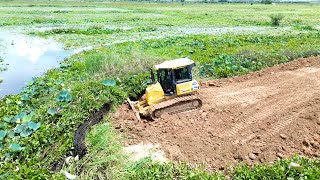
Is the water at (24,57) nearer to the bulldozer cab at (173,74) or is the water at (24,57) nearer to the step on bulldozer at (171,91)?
the step on bulldozer at (171,91)

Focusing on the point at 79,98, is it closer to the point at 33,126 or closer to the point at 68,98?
the point at 68,98

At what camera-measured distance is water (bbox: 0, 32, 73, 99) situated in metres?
15.4

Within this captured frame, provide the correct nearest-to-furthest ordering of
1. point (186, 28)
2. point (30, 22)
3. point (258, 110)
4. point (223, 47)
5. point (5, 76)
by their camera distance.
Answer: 1. point (258, 110)
2. point (5, 76)
3. point (223, 47)
4. point (186, 28)
5. point (30, 22)

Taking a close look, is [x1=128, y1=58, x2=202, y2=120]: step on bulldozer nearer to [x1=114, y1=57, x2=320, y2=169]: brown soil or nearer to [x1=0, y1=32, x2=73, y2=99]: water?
[x1=114, y1=57, x2=320, y2=169]: brown soil

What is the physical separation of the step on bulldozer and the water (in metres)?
6.73

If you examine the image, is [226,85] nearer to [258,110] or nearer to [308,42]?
[258,110]

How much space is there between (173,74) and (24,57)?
1332 cm

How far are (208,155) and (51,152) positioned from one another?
11.0ft

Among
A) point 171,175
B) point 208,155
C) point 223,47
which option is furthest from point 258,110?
point 223,47

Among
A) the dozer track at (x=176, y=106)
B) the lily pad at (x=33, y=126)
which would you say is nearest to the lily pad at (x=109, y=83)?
the dozer track at (x=176, y=106)

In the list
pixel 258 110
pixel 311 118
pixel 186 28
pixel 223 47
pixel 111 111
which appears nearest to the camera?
pixel 311 118

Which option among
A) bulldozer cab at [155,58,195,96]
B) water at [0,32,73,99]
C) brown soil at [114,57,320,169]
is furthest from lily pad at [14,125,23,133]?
water at [0,32,73,99]

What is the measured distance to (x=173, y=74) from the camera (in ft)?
31.1

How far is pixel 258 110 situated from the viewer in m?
9.23
